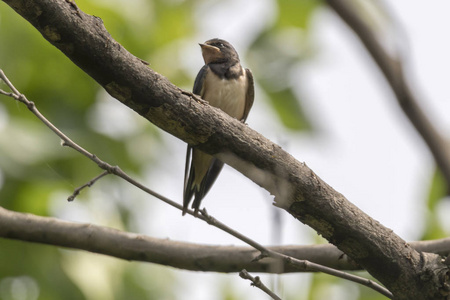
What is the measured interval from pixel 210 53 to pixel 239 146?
2631 mm

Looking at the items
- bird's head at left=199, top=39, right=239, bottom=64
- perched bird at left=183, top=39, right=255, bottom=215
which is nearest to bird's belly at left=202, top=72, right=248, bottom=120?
perched bird at left=183, top=39, right=255, bottom=215

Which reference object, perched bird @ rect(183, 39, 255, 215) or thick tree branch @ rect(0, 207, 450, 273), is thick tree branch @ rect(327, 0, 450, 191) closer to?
thick tree branch @ rect(0, 207, 450, 273)

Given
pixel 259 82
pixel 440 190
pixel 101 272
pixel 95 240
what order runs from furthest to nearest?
pixel 259 82, pixel 101 272, pixel 440 190, pixel 95 240

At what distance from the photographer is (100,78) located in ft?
7.57

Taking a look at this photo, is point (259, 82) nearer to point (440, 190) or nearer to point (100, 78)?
point (440, 190)

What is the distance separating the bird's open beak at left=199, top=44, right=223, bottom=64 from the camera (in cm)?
498

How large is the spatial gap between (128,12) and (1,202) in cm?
187

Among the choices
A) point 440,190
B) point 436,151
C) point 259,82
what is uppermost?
point 259,82

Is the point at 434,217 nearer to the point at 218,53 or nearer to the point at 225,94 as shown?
the point at 225,94

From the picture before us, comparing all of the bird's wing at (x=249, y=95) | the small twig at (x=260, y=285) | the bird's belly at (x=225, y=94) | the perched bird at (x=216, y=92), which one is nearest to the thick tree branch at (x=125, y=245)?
the perched bird at (x=216, y=92)

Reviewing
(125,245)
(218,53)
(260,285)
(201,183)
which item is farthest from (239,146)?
(218,53)

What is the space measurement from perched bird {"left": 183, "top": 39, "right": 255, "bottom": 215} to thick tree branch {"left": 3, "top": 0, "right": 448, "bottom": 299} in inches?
53.0

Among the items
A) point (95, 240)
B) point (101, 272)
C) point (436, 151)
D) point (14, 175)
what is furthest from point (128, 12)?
point (436, 151)

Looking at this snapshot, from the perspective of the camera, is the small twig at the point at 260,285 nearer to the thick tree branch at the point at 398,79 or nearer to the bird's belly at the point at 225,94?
the thick tree branch at the point at 398,79
